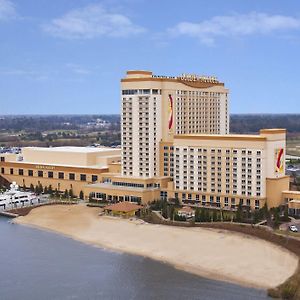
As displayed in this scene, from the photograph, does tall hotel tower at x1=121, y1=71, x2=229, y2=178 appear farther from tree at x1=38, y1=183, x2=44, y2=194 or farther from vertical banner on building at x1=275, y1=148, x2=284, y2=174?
tree at x1=38, y1=183, x2=44, y2=194

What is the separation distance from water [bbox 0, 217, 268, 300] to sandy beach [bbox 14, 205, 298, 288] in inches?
38.7

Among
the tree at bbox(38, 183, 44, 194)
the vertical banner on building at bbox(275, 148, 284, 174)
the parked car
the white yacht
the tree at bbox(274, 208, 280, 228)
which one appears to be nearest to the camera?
the parked car

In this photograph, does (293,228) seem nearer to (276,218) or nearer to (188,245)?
(276,218)

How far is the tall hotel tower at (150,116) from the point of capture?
4672 cm

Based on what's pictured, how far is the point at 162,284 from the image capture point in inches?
1101

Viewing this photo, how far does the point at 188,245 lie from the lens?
34156 millimetres

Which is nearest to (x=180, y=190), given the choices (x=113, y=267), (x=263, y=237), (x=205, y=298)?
(x=263, y=237)

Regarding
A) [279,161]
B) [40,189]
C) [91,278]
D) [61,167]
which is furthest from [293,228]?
[40,189]

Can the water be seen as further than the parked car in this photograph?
No

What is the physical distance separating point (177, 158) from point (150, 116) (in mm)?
3809

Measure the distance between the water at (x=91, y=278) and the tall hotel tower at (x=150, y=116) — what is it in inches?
505

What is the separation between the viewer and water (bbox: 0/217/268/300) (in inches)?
1048

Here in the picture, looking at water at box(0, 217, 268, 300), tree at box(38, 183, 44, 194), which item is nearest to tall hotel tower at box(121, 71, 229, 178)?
tree at box(38, 183, 44, 194)

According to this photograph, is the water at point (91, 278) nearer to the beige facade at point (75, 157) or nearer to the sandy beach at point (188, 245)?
the sandy beach at point (188, 245)
